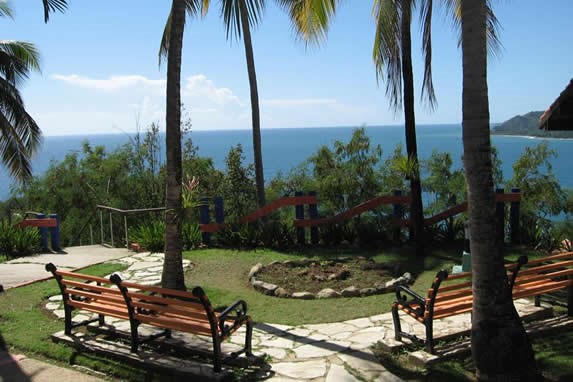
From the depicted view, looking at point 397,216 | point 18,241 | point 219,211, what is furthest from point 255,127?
point 18,241

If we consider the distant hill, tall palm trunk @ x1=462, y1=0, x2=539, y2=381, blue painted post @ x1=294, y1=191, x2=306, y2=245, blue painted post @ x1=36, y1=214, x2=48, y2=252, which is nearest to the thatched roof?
the distant hill

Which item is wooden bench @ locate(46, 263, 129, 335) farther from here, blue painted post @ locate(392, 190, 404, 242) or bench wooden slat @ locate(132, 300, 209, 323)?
blue painted post @ locate(392, 190, 404, 242)

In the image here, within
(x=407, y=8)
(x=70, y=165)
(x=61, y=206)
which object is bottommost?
(x=61, y=206)

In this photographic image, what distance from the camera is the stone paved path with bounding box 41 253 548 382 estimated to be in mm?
5418

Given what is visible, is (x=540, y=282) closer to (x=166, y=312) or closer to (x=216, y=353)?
(x=216, y=353)

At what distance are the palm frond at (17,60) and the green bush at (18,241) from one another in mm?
4627

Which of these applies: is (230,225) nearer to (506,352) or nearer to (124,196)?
(506,352)

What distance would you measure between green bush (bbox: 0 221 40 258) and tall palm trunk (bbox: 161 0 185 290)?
18.7 ft

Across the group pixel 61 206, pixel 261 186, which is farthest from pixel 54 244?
pixel 61 206

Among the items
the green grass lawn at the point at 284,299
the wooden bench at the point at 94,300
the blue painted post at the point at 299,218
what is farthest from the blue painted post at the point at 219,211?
the wooden bench at the point at 94,300

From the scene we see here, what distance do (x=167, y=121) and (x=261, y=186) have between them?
20.0 ft

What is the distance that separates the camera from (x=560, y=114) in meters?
7.13

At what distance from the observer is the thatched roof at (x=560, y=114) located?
682cm

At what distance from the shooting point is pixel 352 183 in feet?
45.8
